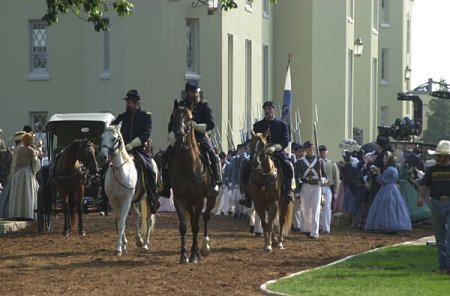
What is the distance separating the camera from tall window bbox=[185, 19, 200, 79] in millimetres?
46844

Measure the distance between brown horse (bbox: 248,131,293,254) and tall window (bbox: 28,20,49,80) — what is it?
28066 mm

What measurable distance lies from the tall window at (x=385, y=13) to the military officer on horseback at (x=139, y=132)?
52.0 metres

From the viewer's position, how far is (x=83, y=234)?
2528 cm

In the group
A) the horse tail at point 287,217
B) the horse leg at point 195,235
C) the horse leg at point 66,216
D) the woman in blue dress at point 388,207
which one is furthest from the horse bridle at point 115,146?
the woman in blue dress at point 388,207

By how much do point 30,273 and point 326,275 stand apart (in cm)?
418

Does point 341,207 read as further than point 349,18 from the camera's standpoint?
No

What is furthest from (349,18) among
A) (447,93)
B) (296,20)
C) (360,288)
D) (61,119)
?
(360,288)

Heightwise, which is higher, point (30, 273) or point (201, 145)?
point (201, 145)

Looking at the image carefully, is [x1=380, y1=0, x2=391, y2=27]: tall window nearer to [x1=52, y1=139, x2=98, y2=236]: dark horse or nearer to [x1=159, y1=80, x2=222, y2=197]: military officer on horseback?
[x1=52, y1=139, x2=98, y2=236]: dark horse

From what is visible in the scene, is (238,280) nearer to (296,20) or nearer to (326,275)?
(326,275)

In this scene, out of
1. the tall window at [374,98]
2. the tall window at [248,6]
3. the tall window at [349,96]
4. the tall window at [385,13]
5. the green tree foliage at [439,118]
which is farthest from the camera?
the green tree foliage at [439,118]

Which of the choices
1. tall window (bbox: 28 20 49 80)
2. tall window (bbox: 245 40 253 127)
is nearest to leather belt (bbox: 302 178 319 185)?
tall window (bbox: 28 20 49 80)

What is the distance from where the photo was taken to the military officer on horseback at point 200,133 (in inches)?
770

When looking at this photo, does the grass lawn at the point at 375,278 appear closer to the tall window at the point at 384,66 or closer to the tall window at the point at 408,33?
the tall window at the point at 384,66
